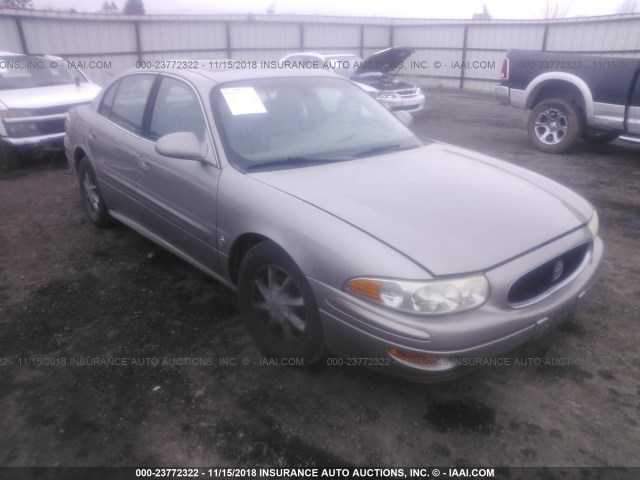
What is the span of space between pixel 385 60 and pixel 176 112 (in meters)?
8.62

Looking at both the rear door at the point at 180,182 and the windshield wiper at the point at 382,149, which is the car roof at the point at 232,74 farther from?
the windshield wiper at the point at 382,149

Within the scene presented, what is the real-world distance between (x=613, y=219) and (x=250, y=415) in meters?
4.37

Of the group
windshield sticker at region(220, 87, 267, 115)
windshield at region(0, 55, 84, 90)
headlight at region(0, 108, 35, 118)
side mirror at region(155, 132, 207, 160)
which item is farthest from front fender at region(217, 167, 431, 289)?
windshield at region(0, 55, 84, 90)

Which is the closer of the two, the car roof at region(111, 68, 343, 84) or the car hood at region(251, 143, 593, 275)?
the car hood at region(251, 143, 593, 275)

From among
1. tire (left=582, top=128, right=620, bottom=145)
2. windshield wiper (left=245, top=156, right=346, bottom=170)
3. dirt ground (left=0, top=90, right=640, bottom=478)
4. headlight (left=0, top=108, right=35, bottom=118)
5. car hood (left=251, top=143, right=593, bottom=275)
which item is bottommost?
dirt ground (left=0, top=90, right=640, bottom=478)

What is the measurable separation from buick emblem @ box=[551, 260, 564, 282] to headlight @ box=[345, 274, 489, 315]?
545mm

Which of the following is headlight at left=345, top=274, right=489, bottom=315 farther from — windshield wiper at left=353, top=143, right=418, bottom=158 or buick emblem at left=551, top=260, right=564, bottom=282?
windshield wiper at left=353, top=143, right=418, bottom=158

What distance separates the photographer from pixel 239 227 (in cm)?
281

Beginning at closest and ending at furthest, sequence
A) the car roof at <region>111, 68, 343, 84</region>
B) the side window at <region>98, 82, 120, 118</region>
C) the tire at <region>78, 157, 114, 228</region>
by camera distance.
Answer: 1. the car roof at <region>111, 68, 343, 84</region>
2. the side window at <region>98, 82, 120, 118</region>
3. the tire at <region>78, 157, 114, 228</region>

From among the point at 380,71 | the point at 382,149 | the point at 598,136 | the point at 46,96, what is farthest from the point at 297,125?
the point at 380,71

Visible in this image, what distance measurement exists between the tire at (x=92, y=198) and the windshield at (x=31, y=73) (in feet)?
13.0

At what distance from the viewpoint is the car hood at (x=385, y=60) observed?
35.6 feet

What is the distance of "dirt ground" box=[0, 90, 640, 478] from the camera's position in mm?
2301

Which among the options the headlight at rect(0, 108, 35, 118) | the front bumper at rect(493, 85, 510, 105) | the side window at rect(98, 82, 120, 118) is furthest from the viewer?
the front bumper at rect(493, 85, 510, 105)
